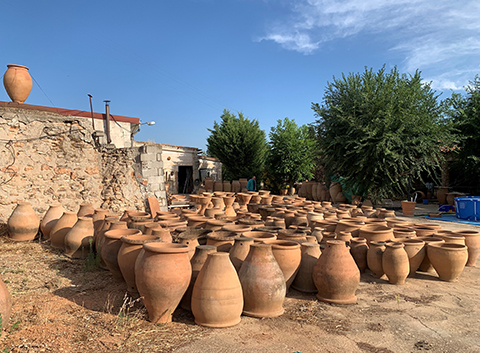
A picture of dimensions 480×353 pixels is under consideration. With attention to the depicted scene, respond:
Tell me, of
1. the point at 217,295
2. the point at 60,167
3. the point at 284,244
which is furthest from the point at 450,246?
the point at 60,167

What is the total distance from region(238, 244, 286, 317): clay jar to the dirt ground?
105 millimetres

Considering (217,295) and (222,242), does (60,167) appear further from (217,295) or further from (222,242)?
(217,295)

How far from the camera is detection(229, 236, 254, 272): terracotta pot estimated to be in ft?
12.3

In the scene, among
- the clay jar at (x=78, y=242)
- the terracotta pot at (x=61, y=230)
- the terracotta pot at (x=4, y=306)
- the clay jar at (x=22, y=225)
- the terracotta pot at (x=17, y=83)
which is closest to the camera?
the terracotta pot at (x=4, y=306)

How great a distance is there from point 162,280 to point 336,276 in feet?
6.27

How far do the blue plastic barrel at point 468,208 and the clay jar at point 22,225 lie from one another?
38.8 feet

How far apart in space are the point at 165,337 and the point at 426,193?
17247 mm

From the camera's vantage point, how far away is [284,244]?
163 inches

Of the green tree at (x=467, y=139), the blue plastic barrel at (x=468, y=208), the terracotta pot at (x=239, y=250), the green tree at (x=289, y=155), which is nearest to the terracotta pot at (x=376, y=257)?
the terracotta pot at (x=239, y=250)

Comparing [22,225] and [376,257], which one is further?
[22,225]

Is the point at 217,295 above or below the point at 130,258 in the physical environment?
below

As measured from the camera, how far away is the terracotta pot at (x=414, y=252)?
4781mm

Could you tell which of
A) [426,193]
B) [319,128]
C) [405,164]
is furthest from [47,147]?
[426,193]

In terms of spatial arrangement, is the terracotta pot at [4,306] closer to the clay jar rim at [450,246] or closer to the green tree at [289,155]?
the clay jar rim at [450,246]
